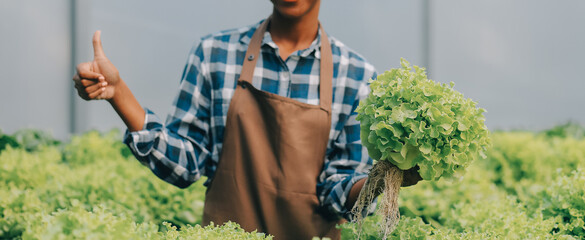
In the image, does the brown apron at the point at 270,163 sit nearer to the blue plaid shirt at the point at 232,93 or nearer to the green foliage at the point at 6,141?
the blue plaid shirt at the point at 232,93

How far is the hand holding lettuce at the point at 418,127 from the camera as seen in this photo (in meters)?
1.30

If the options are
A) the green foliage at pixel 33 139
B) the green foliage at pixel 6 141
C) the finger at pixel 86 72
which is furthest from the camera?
the green foliage at pixel 33 139

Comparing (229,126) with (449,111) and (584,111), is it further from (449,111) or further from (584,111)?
(584,111)

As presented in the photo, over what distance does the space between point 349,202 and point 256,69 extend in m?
0.57

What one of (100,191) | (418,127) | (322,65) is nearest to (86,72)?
(322,65)

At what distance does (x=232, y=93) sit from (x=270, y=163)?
0.92 feet

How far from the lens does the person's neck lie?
6.31 ft

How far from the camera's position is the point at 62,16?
595 centimetres

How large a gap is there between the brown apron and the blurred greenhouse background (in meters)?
3.99

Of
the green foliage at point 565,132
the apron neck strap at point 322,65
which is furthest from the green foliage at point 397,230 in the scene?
the green foliage at point 565,132

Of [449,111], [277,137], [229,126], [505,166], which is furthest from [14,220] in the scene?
[505,166]

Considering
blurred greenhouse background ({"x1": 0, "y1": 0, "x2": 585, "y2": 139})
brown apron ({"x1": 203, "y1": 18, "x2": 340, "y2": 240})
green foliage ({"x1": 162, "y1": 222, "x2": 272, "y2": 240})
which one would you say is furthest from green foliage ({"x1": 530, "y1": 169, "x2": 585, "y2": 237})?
blurred greenhouse background ({"x1": 0, "y1": 0, "x2": 585, "y2": 139})

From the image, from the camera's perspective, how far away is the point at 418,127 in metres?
1.31

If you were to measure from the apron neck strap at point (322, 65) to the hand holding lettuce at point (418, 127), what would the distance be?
0.48m
